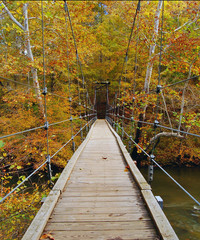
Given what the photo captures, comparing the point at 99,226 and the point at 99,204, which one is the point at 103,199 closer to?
the point at 99,204

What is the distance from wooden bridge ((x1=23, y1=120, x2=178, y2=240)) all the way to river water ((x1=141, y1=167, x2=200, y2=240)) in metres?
2.93

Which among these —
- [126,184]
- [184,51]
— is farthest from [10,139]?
[184,51]

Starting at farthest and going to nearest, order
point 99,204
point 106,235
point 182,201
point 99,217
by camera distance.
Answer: point 182,201
point 99,204
point 99,217
point 106,235

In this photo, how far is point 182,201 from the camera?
4621 mm

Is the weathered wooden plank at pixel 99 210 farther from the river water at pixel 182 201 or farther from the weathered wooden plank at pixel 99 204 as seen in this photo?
the river water at pixel 182 201

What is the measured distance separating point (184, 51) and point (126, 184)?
4.76 m

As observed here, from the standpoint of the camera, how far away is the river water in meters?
3.55

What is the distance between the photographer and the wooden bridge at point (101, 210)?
100 centimetres

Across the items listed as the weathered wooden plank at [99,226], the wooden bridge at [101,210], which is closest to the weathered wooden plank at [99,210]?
the wooden bridge at [101,210]

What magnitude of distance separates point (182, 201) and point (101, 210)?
4.56m

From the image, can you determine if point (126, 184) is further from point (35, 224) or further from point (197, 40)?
point (197, 40)

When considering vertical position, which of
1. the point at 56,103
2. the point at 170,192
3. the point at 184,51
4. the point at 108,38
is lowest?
the point at 170,192

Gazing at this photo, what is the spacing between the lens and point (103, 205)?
131 cm

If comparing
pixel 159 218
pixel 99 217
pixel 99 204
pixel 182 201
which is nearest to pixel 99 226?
pixel 99 217
